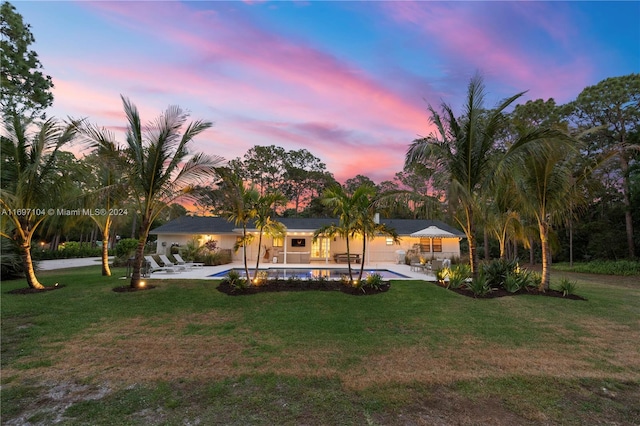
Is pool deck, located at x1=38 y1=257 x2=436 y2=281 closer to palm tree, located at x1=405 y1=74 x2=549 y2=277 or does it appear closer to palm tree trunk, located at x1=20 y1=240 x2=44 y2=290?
palm tree trunk, located at x1=20 y1=240 x2=44 y2=290

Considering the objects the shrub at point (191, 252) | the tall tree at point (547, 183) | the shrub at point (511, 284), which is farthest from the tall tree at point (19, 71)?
the shrub at point (511, 284)

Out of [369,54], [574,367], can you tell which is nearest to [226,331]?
[574,367]

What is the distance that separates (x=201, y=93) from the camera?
553 inches

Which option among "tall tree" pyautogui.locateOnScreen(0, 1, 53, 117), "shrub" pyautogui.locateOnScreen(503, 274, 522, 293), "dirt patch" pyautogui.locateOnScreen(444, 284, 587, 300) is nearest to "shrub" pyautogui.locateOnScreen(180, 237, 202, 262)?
"tall tree" pyautogui.locateOnScreen(0, 1, 53, 117)

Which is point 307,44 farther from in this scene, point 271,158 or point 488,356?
point 271,158

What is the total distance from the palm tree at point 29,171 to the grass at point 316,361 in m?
2.68

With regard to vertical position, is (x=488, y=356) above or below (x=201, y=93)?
below

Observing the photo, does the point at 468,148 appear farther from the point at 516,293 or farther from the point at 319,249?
the point at 319,249

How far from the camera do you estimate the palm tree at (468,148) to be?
9338mm

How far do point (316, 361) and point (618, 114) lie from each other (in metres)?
29.7

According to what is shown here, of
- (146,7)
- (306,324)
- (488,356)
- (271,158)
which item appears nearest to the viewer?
(488,356)

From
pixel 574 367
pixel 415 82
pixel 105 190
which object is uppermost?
pixel 415 82

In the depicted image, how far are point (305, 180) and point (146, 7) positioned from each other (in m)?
31.9

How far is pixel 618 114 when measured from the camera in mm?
21969
